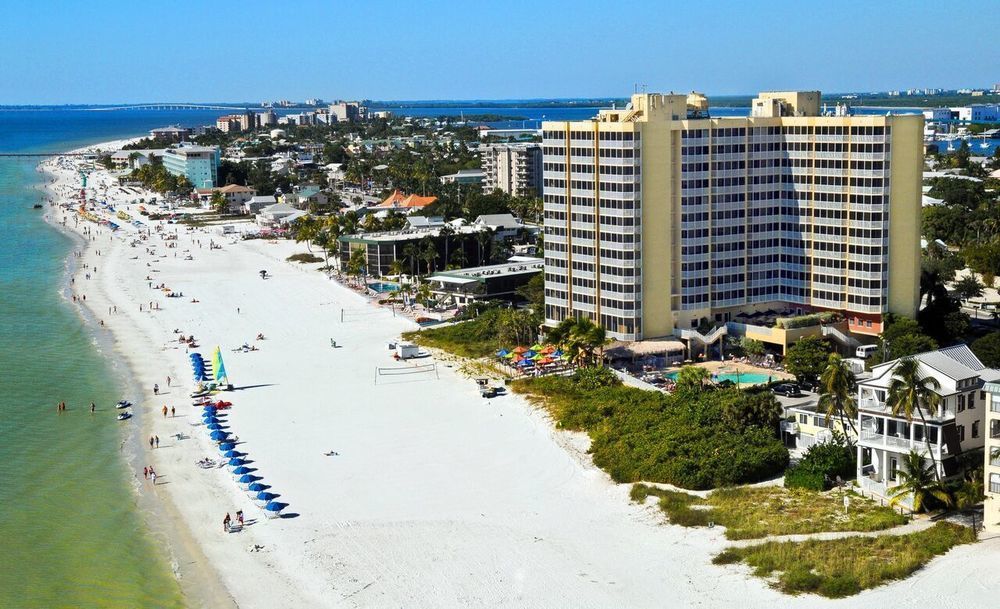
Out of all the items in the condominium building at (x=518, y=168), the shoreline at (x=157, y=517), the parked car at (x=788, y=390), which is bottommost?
the shoreline at (x=157, y=517)

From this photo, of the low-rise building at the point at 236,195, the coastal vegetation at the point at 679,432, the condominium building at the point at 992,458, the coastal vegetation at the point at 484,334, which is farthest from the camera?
the low-rise building at the point at 236,195

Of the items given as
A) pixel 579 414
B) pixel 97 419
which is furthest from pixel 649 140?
pixel 97 419

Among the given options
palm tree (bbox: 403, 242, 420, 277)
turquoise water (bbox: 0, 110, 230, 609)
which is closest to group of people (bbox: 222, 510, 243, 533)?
turquoise water (bbox: 0, 110, 230, 609)

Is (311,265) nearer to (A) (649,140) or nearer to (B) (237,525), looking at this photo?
(A) (649,140)

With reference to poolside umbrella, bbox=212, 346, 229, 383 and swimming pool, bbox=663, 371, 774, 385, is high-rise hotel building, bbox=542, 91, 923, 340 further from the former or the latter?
poolside umbrella, bbox=212, 346, 229, 383

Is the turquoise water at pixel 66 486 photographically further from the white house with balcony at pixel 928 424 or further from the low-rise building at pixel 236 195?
the low-rise building at pixel 236 195

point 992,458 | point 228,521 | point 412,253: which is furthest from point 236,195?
point 992,458

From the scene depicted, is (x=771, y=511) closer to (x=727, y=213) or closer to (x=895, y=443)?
(x=895, y=443)

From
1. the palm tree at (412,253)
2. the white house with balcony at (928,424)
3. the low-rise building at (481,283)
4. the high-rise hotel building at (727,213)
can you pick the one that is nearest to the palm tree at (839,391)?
the white house with balcony at (928,424)
